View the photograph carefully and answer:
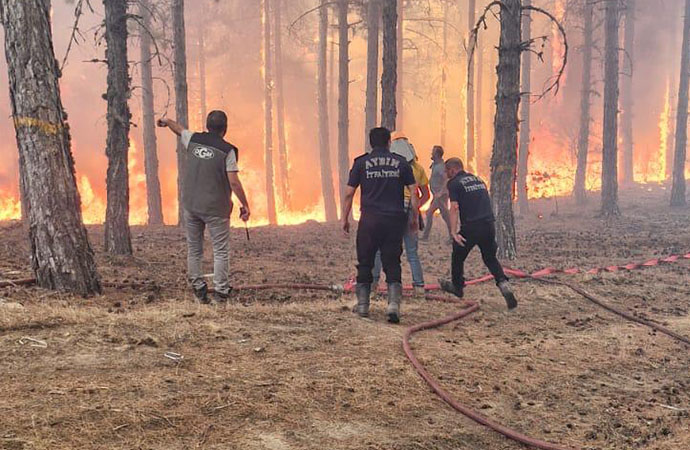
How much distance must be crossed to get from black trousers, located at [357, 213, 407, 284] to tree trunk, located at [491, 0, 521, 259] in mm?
5547

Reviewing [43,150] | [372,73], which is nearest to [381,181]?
[43,150]

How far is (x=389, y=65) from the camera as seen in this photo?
41.7 feet

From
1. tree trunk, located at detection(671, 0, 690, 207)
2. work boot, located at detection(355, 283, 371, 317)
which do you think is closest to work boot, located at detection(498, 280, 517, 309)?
work boot, located at detection(355, 283, 371, 317)

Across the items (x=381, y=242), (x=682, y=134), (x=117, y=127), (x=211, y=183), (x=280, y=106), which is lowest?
(x=381, y=242)

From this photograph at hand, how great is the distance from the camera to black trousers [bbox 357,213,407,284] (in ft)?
19.6

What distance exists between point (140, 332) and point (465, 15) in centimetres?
5286

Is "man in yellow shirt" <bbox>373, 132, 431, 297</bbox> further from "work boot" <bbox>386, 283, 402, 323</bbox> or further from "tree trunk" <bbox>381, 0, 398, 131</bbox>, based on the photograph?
"tree trunk" <bbox>381, 0, 398, 131</bbox>

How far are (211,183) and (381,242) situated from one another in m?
2.06

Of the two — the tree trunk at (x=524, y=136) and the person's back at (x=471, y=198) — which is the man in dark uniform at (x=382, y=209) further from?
the tree trunk at (x=524, y=136)

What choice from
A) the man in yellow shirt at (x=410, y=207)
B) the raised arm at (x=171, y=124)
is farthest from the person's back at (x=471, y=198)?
the raised arm at (x=171, y=124)

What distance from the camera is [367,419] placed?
3.70 metres

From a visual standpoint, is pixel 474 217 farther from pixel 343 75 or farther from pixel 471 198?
pixel 343 75

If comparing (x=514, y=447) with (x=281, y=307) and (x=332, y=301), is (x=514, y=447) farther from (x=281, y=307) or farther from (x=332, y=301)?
(x=332, y=301)

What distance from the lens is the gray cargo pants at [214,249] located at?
6.30 metres
